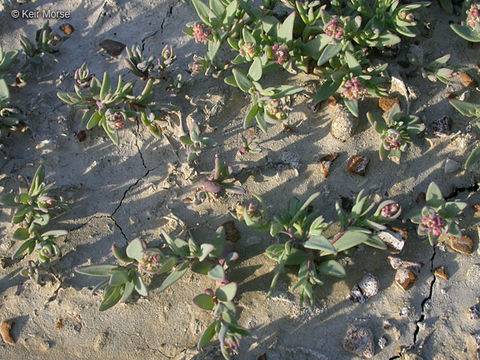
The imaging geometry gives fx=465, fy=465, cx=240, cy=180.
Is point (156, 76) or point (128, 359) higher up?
→ point (156, 76)

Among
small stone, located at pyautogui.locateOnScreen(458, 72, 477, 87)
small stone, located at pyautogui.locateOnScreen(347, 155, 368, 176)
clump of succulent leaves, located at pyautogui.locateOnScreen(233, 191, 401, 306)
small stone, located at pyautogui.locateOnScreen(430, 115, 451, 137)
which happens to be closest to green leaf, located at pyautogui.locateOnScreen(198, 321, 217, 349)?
clump of succulent leaves, located at pyautogui.locateOnScreen(233, 191, 401, 306)

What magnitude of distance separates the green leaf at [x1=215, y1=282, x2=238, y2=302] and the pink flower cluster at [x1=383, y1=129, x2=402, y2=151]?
5.30 ft

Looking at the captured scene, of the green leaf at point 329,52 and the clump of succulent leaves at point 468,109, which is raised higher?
the green leaf at point 329,52

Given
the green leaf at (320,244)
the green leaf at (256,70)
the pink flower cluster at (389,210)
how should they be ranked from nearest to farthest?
1. the green leaf at (320,244)
2. the pink flower cluster at (389,210)
3. the green leaf at (256,70)

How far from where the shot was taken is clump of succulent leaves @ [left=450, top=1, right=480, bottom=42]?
3740 millimetres

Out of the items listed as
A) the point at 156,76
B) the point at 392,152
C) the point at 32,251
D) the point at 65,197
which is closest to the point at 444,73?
the point at 392,152

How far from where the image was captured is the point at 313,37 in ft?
13.0

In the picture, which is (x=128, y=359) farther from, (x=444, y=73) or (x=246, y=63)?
(x=444, y=73)

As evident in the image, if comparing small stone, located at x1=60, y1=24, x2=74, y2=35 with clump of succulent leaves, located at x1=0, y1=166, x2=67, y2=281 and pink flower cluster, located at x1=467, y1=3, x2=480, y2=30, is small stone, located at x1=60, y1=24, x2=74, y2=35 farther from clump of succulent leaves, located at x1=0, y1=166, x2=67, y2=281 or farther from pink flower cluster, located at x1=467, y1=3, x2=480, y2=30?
pink flower cluster, located at x1=467, y1=3, x2=480, y2=30

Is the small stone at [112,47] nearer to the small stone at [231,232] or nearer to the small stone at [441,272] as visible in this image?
the small stone at [231,232]

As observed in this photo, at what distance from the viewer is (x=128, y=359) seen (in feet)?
11.8

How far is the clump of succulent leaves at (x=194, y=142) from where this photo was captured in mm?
3750

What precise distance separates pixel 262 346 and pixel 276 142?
5.42 ft

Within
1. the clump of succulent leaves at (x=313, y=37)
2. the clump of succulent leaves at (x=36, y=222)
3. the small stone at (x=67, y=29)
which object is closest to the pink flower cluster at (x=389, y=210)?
the clump of succulent leaves at (x=313, y=37)
